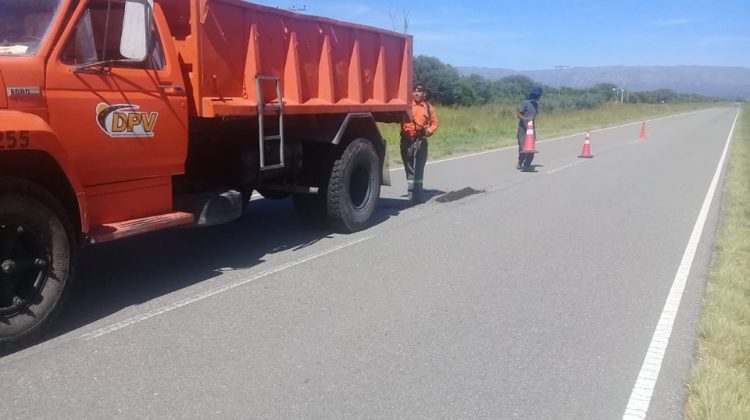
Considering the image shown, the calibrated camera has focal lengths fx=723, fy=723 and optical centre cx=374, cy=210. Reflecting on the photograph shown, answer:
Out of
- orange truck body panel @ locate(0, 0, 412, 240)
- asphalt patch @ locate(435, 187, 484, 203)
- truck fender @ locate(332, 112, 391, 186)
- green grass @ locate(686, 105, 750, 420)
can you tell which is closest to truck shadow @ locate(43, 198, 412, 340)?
orange truck body panel @ locate(0, 0, 412, 240)

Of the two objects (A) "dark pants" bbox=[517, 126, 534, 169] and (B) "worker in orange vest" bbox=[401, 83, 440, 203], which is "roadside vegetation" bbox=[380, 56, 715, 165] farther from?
(B) "worker in orange vest" bbox=[401, 83, 440, 203]

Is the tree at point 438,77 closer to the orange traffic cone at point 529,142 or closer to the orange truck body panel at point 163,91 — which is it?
the orange traffic cone at point 529,142

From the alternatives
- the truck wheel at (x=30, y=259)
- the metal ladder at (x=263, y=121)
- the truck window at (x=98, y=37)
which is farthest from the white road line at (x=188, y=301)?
the truck window at (x=98, y=37)

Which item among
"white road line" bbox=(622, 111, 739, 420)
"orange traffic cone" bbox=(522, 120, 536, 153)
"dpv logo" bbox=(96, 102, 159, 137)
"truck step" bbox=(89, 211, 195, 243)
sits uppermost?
"dpv logo" bbox=(96, 102, 159, 137)

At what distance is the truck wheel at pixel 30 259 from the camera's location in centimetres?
456

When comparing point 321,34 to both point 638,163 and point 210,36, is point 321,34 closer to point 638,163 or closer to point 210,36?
point 210,36

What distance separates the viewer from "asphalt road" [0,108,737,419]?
161 inches

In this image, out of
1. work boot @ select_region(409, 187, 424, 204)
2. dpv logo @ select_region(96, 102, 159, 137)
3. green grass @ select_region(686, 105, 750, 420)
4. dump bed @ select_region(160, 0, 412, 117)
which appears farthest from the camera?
work boot @ select_region(409, 187, 424, 204)

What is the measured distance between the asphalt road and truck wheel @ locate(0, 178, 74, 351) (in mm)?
204

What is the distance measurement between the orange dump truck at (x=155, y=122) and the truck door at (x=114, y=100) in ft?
0.03

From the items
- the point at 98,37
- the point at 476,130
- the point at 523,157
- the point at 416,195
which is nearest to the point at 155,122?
the point at 98,37

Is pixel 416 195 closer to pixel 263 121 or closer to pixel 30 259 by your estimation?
pixel 263 121

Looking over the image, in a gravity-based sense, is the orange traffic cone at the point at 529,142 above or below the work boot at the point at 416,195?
above

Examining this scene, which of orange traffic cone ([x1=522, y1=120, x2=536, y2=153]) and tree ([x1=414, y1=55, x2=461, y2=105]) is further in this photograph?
tree ([x1=414, y1=55, x2=461, y2=105])
